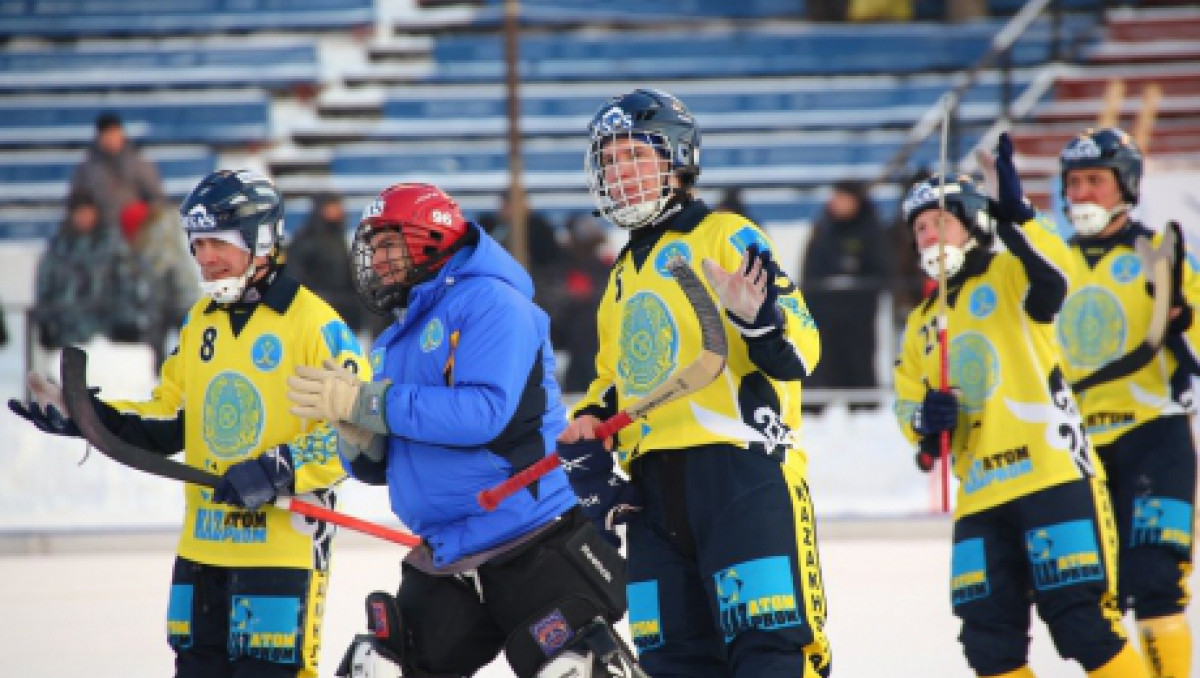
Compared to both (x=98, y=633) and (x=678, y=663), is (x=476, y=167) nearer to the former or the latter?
(x=98, y=633)

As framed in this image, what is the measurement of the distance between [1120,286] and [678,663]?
2.52 m

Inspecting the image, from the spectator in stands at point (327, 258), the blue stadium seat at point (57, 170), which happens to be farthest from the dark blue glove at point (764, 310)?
the blue stadium seat at point (57, 170)

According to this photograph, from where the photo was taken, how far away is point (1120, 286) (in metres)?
5.95

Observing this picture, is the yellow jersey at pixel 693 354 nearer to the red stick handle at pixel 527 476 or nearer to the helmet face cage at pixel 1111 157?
the red stick handle at pixel 527 476

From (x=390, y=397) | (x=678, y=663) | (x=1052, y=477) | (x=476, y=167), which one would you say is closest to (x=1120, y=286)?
(x=1052, y=477)

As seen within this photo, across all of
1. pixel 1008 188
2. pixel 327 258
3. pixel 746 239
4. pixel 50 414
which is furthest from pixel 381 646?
pixel 327 258

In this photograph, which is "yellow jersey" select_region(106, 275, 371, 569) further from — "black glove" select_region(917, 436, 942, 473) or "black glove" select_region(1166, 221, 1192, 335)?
"black glove" select_region(1166, 221, 1192, 335)

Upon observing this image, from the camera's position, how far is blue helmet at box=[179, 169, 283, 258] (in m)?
4.58

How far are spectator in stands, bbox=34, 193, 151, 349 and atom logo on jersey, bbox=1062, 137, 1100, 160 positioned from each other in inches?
272

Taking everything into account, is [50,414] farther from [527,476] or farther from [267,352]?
[527,476]

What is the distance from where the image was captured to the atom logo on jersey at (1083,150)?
5.94 m

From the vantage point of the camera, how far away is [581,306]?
452 inches

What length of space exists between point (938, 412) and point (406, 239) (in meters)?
1.72

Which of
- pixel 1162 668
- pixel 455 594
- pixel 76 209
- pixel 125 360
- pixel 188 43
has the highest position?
pixel 188 43
